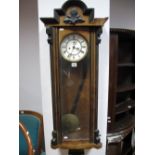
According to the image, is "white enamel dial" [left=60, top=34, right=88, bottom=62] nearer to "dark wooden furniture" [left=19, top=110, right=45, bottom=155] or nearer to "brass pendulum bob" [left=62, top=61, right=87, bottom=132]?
"brass pendulum bob" [left=62, top=61, right=87, bottom=132]

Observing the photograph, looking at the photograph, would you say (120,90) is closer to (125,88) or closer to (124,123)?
(125,88)

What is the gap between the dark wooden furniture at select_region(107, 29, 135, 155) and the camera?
1415 millimetres

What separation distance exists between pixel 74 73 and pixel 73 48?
0.54 feet

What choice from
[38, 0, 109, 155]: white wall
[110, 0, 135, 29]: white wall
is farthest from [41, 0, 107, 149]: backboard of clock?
[110, 0, 135, 29]: white wall

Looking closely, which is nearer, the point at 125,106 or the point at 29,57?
the point at 125,106

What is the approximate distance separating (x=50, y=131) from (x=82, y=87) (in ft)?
1.32

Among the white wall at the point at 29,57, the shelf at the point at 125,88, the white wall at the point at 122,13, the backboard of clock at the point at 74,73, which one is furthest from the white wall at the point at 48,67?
the white wall at the point at 122,13

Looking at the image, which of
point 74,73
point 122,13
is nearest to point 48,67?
point 74,73

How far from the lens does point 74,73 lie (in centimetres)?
113

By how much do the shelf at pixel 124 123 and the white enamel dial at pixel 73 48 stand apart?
2.53 feet

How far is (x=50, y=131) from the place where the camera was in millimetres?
1220
